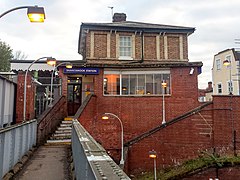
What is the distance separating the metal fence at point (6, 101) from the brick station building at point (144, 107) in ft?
13.3

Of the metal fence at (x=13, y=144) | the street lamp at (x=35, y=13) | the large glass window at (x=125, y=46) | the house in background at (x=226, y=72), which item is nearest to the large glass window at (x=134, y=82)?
the large glass window at (x=125, y=46)

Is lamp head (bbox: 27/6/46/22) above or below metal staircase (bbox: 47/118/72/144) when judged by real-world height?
above

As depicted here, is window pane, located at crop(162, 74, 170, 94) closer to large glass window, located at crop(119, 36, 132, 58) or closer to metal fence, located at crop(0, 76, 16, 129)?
large glass window, located at crop(119, 36, 132, 58)

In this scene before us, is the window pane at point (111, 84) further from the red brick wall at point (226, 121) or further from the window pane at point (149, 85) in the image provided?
the red brick wall at point (226, 121)

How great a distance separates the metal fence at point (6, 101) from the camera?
14.3 meters

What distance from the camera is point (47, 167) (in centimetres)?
805

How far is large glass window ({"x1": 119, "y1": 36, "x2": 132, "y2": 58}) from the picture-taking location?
25.2m

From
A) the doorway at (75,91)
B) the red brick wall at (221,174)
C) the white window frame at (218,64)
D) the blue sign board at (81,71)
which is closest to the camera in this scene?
the red brick wall at (221,174)

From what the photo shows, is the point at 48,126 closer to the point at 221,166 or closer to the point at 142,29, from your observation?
the point at 221,166

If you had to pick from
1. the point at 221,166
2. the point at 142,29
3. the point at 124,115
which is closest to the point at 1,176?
the point at 221,166

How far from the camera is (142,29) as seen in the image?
25188 millimetres

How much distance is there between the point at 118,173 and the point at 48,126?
12.7m

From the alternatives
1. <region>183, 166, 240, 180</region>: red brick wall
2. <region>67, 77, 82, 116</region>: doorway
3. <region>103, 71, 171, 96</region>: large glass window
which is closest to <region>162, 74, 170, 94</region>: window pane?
<region>103, 71, 171, 96</region>: large glass window

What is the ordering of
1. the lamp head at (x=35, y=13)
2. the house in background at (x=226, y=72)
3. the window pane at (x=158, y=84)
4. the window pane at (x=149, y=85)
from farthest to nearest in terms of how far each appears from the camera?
1. the house in background at (x=226, y=72)
2. the window pane at (x=149, y=85)
3. the window pane at (x=158, y=84)
4. the lamp head at (x=35, y=13)
